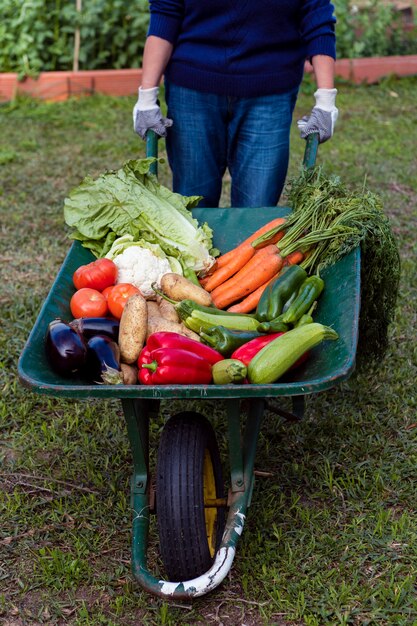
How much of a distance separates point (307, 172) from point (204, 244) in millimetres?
497

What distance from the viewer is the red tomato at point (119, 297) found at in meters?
2.66

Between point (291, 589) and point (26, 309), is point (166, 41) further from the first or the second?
point (291, 589)

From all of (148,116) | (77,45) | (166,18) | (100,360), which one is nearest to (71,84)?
(77,45)

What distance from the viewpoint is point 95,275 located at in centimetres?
274

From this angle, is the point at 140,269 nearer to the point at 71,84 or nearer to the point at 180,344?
the point at 180,344

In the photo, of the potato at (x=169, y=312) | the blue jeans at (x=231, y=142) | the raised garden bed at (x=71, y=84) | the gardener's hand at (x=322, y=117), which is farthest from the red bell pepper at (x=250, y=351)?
the raised garden bed at (x=71, y=84)

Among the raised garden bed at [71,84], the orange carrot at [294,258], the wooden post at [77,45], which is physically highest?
the orange carrot at [294,258]

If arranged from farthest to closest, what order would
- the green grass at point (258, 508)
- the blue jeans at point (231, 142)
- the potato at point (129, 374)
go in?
1. the blue jeans at point (231, 142)
2. the green grass at point (258, 508)
3. the potato at point (129, 374)

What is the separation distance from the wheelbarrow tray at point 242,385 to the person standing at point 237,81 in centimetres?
43

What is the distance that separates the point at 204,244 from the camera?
10.2 ft

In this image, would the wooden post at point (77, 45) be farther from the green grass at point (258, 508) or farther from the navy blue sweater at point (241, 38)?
the navy blue sweater at point (241, 38)

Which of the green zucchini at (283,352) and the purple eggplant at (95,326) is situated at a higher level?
the green zucchini at (283,352)

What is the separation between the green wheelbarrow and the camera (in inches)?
82.7

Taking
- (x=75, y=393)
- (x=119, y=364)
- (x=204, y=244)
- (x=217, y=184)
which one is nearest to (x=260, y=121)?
(x=217, y=184)
